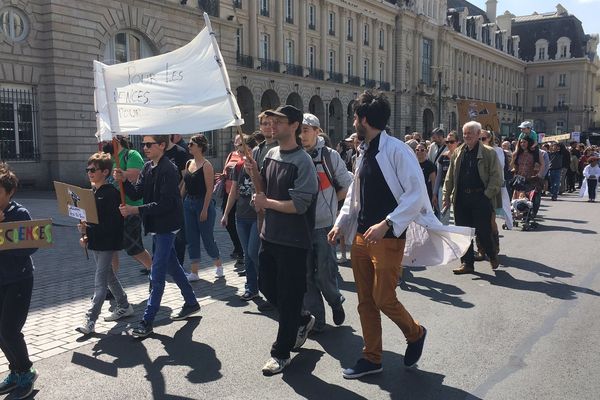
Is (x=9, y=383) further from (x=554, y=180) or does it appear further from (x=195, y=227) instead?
(x=554, y=180)

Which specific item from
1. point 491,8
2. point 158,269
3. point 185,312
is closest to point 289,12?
point 185,312

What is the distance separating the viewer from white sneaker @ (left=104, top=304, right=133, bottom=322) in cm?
562

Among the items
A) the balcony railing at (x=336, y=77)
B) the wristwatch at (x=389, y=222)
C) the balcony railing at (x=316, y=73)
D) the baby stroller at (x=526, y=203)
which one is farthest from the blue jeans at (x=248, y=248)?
the balcony railing at (x=336, y=77)

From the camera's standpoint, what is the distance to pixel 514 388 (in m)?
3.99

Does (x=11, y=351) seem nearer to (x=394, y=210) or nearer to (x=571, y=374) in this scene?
(x=394, y=210)

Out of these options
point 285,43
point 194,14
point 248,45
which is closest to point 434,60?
point 285,43

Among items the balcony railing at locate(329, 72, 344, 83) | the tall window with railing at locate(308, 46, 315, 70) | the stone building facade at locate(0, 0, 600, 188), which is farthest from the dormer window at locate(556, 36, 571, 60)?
the tall window with railing at locate(308, 46, 315, 70)

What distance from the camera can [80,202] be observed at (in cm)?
497

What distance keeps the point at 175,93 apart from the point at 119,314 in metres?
2.41

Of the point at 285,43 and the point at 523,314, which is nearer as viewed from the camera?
the point at 523,314

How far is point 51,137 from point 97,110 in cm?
1727

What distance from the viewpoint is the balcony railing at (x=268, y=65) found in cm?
4044

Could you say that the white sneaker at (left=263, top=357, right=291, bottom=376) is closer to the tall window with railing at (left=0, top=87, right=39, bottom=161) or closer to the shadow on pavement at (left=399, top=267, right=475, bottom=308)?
the shadow on pavement at (left=399, top=267, right=475, bottom=308)

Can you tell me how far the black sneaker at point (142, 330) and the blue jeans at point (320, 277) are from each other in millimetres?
1463
